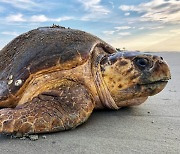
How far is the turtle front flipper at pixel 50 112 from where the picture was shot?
6.77ft

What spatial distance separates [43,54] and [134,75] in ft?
2.75

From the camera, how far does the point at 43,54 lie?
274 centimetres

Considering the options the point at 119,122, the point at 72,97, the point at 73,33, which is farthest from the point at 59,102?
the point at 73,33

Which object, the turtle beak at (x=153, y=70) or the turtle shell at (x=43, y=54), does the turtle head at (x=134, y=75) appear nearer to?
the turtle beak at (x=153, y=70)

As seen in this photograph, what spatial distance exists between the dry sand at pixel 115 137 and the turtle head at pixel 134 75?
8.3 inches

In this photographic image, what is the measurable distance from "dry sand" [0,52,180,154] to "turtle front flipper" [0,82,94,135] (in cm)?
7

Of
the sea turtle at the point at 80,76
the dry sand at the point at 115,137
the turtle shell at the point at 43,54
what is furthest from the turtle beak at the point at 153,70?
the turtle shell at the point at 43,54

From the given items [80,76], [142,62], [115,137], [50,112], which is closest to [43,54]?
[80,76]

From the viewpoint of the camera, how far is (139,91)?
8.80 feet

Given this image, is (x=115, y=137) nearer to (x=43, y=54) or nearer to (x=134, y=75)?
(x=134, y=75)

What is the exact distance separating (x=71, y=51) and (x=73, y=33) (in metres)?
0.43

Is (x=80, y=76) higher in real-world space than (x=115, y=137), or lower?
higher

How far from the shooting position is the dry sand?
185 cm

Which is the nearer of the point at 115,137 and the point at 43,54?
Answer: the point at 115,137
